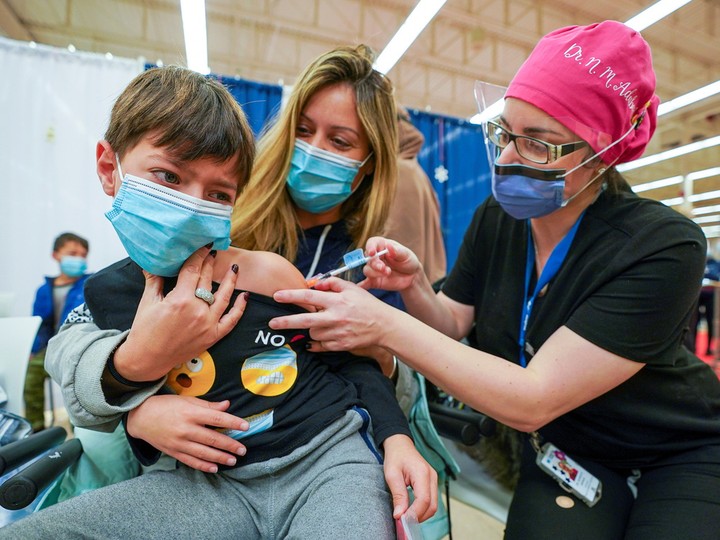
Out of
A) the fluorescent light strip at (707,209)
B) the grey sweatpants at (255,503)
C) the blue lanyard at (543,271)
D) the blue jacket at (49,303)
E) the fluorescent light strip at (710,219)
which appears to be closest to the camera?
the grey sweatpants at (255,503)

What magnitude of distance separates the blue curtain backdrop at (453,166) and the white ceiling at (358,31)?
9.70ft

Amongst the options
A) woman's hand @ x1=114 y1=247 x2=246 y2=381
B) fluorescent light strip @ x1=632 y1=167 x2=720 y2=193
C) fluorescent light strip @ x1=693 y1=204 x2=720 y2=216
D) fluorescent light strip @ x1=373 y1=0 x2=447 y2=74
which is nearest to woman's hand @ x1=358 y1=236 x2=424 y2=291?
woman's hand @ x1=114 y1=247 x2=246 y2=381

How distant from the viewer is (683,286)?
41.2 inches

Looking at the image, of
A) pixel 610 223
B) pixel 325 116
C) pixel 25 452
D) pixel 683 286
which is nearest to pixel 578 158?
pixel 610 223

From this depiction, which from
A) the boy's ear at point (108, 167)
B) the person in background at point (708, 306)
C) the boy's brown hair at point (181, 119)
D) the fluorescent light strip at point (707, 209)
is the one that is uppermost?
the fluorescent light strip at point (707, 209)

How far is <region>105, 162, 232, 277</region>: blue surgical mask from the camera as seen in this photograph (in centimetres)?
86

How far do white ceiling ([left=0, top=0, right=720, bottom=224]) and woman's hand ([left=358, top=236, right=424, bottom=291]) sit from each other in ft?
21.3

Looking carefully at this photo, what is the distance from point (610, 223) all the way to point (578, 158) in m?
0.19

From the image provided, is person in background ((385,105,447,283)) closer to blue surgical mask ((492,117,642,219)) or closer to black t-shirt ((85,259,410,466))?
blue surgical mask ((492,117,642,219))

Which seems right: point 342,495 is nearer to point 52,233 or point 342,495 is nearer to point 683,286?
point 683,286

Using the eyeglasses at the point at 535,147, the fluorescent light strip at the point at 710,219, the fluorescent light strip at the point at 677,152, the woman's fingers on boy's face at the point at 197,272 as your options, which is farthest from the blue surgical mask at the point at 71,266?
the fluorescent light strip at the point at 710,219

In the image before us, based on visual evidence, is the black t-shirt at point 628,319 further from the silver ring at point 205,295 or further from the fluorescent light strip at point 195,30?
the fluorescent light strip at point 195,30

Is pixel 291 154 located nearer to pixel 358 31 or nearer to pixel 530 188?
pixel 530 188

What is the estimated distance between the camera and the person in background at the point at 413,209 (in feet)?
9.73
